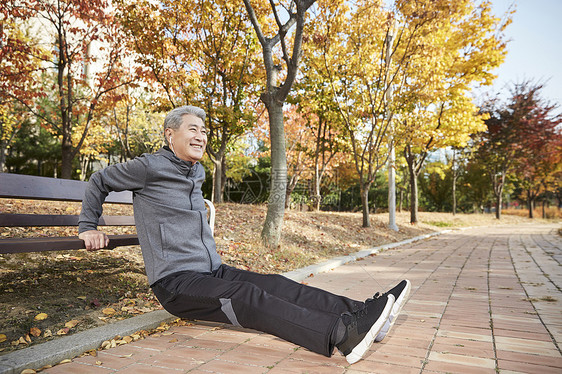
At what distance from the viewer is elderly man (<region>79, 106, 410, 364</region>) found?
7.11ft

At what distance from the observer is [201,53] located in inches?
402

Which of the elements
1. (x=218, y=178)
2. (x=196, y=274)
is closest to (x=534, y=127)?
(x=218, y=178)

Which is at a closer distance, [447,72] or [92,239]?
[92,239]

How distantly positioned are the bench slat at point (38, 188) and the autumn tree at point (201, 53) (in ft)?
21.5

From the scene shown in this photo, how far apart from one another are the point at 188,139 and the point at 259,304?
1.30 m

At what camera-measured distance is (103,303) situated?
3270 mm

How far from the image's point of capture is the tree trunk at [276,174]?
21.6 ft

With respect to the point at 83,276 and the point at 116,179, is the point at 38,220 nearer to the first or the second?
the point at 116,179

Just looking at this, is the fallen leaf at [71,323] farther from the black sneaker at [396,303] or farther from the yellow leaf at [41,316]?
the black sneaker at [396,303]

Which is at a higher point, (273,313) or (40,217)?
(40,217)

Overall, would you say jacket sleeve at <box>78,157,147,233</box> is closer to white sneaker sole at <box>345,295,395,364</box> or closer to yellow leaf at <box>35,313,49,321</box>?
yellow leaf at <box>35,313,49,321</box>

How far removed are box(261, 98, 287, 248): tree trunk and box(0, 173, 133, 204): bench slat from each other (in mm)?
3751

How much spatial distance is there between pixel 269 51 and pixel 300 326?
5465 mm

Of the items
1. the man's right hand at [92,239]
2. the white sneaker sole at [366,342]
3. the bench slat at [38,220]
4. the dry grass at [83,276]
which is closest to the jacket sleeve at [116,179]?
the man's right hand at [92,239]
